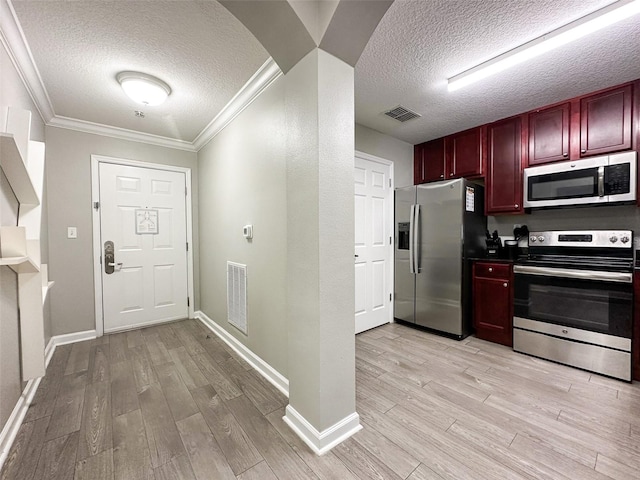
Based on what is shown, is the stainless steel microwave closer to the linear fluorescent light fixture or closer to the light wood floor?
the linear fluorescent light fixture

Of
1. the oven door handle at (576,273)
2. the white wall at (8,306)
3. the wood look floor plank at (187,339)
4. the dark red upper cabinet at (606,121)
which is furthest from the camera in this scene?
the wood look floor plank at (187,339)

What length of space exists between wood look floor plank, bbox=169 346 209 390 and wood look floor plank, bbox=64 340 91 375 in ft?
2.31

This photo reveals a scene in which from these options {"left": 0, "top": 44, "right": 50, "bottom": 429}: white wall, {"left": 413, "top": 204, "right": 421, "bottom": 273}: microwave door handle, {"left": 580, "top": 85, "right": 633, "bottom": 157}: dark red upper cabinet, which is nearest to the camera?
{"left": 0, "top": 44, "right": 50, "bottom": 429}: white wall

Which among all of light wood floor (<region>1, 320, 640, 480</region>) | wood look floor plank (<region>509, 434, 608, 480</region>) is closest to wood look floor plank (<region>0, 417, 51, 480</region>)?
light wood floor (<region>1, 320, 640, 480</region>)

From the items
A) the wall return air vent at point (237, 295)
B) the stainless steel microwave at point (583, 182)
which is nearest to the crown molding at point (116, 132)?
the wall return air vent at point (237, 295)

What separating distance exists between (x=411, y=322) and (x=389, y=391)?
4.92ft

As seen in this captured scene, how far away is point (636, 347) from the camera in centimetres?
203

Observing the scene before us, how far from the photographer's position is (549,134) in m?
2.61

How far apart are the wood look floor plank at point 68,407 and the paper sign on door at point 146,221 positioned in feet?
5.38

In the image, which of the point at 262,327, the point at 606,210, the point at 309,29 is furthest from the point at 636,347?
the point at 309,29

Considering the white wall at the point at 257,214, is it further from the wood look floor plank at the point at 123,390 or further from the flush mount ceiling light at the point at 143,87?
the wood look floor plank at the point at 123,390

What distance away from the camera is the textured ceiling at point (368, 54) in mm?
1496

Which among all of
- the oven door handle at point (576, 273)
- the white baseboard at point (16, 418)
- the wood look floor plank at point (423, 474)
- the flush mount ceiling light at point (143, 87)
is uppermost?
the flush mount ceiling light at point (143, 87)

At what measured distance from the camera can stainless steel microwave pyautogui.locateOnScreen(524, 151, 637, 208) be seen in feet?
7.30
